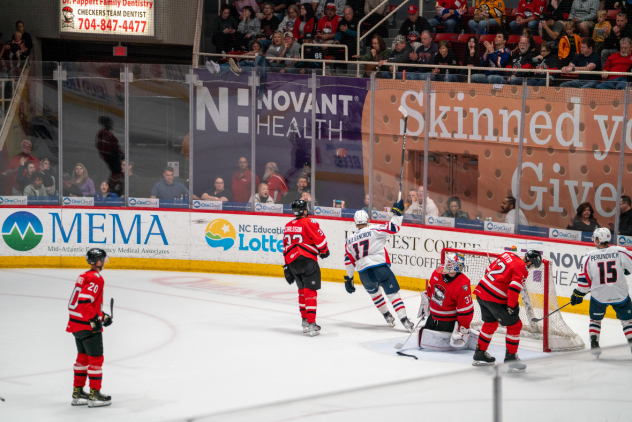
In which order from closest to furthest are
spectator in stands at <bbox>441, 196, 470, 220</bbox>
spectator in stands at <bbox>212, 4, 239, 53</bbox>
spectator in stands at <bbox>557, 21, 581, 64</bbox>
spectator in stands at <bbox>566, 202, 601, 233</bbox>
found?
spectator in stands at <bbox>566, 202, 601, 233</bbox> < spectator in stands at <bbox>441, 196, 470, 220</bbox> < spectator in stands at <bbox>557, 21, 581, 64</bbox> < spectator in stands at <bbox>212, 4, 239, 53</bbox>

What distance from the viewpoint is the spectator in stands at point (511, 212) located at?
973 centimetres

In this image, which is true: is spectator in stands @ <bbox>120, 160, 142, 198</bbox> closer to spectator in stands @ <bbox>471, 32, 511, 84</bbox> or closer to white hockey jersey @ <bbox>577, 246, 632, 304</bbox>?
spectator in stands @ <bbox>471, 32, 511, 84</bbox>

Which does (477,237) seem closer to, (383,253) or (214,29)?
(383,253)

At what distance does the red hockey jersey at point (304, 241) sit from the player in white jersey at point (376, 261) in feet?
1.16

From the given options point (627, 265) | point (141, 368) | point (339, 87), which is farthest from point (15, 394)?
point (339, 87)

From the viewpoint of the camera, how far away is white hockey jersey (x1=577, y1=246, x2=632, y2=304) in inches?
287

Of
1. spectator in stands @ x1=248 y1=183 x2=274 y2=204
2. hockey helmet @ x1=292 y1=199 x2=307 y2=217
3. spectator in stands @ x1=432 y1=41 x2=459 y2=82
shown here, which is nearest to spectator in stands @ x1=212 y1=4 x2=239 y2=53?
spectator in stands @ x1=248 y1=183 x2=274 y2=204

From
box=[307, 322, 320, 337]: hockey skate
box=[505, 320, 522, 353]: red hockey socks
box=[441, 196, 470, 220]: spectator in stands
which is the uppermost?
box=[441, 196, 470, 220]: spectator in stands

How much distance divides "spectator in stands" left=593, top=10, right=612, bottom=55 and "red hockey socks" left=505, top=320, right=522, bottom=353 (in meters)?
5.40

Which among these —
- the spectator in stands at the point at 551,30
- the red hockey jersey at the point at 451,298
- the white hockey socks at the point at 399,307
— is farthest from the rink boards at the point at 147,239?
the spectator in stands at the point at 551,30

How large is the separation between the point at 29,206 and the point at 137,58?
4.60 m

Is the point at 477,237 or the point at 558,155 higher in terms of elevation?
the point at 558,155

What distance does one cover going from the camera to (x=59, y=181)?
11.9 meters

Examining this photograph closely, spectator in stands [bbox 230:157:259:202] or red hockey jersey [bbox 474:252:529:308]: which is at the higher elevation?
spectator in stands [bbox 230:157:259:202]
